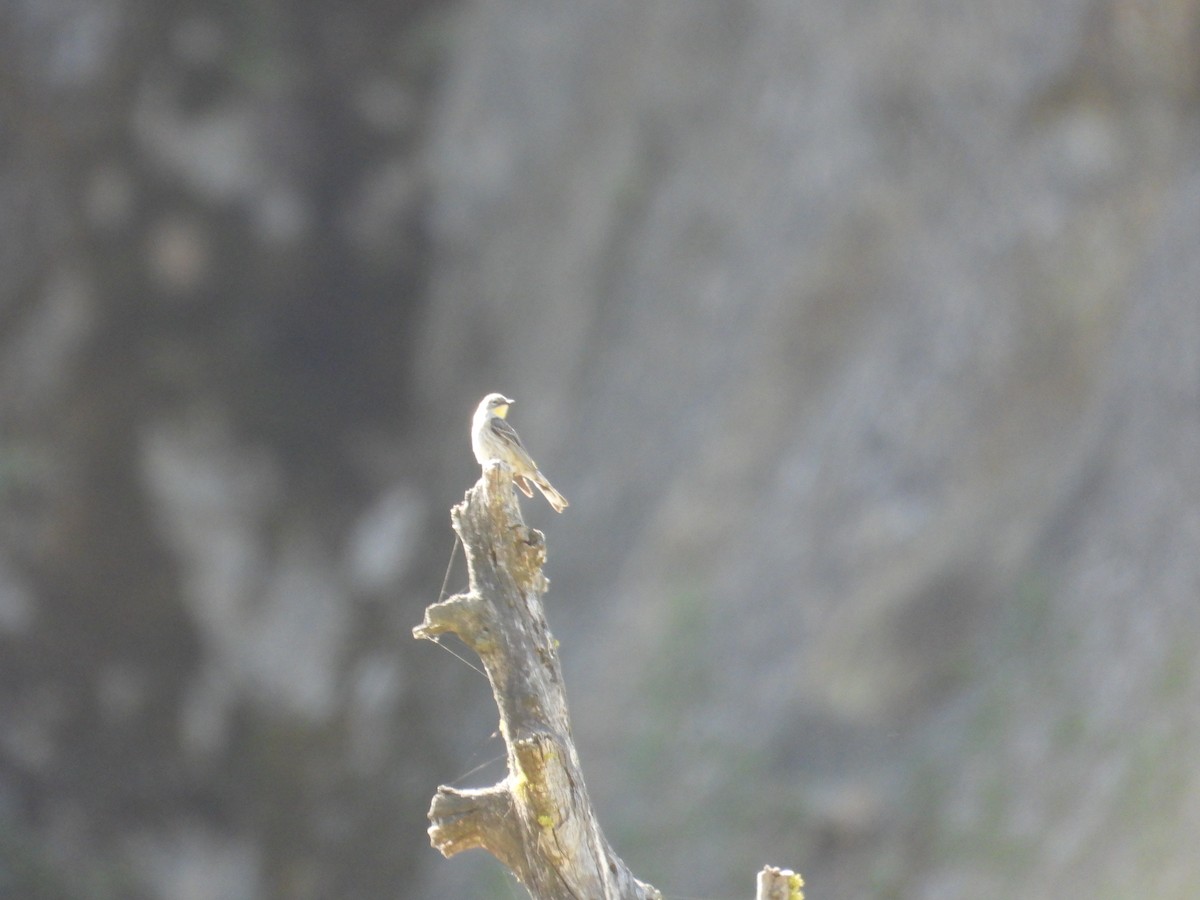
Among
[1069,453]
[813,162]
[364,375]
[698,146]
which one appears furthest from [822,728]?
[364,375]

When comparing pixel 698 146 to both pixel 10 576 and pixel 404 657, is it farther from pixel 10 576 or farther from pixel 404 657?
pixel 10 576

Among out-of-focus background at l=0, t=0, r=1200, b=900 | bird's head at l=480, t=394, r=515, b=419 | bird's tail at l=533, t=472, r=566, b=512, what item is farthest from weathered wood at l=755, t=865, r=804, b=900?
out-of-focus background at l=0, t=0, r=1200, b=900

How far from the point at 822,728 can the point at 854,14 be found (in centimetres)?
512

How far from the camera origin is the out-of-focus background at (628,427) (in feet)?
27.7

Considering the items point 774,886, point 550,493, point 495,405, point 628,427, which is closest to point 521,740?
point 774,886

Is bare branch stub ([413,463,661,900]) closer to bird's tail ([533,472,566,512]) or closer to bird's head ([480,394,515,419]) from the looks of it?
bird's tail ([533,472,566,512])

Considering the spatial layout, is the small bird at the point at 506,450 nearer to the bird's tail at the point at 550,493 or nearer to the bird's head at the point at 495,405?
the bird's tail at the point at 550,493

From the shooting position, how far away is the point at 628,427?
11164mm

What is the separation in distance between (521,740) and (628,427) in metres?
8.10

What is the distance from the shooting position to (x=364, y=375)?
13148 mm

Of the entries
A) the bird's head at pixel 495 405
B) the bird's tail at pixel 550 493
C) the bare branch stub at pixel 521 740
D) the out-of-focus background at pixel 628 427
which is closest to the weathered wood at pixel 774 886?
the bare branch stub at pixel 521 740

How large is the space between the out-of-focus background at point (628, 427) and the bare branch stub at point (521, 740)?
4.72 metres

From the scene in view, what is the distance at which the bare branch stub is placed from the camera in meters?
3.19

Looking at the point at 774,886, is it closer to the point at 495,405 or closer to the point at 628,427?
the point at 495,405
